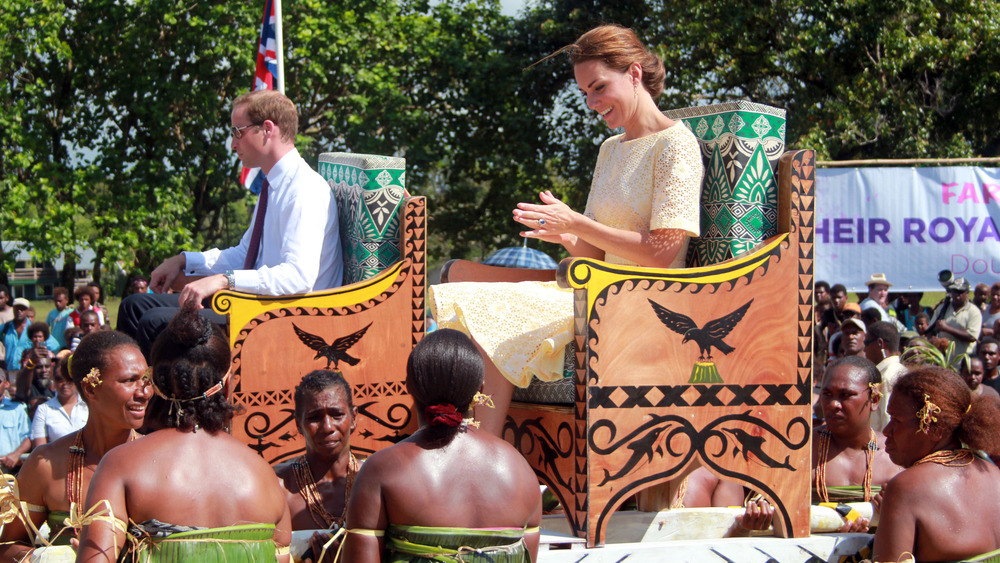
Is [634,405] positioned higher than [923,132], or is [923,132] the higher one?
[923,132]

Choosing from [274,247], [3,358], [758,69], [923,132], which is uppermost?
[758,69]

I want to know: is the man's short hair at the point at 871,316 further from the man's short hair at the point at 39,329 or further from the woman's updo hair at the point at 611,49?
the man's short hair at the point at 39,329

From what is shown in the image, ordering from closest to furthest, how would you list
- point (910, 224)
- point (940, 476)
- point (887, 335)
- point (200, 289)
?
point (940, 476) < point (200, 289) < point (887, 335) < point (910, 224)

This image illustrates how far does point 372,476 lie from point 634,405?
45.4 inches

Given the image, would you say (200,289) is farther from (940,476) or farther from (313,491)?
(940,476)

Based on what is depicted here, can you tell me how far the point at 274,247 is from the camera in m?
3.96

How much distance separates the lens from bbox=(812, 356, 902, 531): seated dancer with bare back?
143 inches

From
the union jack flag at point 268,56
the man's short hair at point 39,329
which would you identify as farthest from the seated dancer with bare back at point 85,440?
the man's short hair at point 39,329

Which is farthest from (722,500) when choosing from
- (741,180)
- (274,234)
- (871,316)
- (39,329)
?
(39,329)

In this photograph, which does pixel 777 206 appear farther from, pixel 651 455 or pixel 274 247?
pixel 274 247

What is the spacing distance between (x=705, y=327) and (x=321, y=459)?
139 centimetres

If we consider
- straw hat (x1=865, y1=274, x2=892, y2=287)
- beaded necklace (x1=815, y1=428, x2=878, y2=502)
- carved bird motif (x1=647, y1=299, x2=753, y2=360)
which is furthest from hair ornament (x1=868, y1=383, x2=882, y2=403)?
straw hat (x1=865, y1=274, x2=892, y2=287)

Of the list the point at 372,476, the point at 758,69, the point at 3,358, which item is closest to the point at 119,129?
the point at 3,358

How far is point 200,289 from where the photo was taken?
342cm
